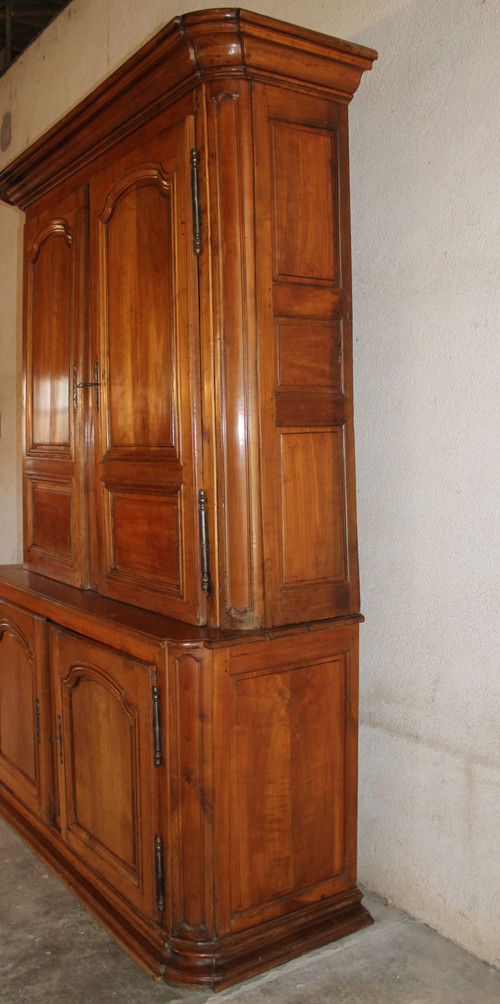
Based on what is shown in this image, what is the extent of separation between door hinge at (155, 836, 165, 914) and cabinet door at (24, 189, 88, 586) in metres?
0.86

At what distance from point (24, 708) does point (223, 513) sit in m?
1.20

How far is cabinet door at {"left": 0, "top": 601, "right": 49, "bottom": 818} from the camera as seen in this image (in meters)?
2.63

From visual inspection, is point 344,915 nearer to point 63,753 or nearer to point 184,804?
point 184,804

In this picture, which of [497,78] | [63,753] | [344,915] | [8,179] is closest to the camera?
[497,78]

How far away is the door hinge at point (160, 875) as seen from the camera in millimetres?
2053

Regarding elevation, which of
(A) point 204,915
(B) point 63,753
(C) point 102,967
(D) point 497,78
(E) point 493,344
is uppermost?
(D) point 497,78

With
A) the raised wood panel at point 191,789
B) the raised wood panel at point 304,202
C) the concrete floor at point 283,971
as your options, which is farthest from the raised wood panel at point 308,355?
the concrete floor at point 283,971

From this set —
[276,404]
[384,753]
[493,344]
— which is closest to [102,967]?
[384,753]

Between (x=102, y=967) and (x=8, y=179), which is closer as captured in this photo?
(x=102, y=967)

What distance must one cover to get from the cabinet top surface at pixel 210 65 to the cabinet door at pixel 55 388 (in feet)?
0.98

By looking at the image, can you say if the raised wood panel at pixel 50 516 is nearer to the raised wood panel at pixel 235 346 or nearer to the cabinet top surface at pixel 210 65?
the raised wood panel at pixel 235 346

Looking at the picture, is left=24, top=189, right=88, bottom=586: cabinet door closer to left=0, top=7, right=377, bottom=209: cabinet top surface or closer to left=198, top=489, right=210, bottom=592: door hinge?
left=0, top=7, right=377, bottom=209: cabinet top surface

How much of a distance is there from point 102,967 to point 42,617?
972mm

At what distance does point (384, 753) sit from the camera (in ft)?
7.74
